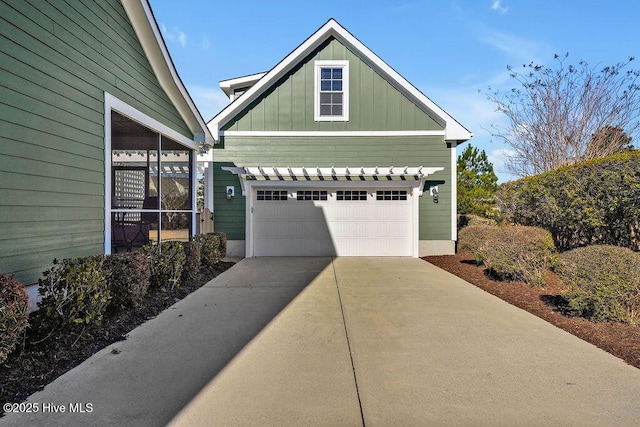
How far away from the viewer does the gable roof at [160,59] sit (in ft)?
20.8

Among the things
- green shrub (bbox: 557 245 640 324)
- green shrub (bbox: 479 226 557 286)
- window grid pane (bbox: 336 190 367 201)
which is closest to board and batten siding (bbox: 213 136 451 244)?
window grid pane (bbox: 336 190 367 201)

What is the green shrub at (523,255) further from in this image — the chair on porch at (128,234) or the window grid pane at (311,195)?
the chair on porch at (128,234)

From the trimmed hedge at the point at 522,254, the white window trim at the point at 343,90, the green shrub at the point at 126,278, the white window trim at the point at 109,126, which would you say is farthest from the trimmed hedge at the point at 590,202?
the white window trim at the point at 109,126

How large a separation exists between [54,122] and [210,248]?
168 inches

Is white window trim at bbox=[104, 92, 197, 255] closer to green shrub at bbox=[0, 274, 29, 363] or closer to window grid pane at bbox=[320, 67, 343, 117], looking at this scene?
green shrub at bbox=[0, 274, 29, 363]

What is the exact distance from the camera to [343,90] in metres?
11.3

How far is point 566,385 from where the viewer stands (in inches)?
122

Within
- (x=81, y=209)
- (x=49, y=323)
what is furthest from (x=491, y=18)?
(x=49, y=323)

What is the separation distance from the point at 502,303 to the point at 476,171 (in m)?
9.04

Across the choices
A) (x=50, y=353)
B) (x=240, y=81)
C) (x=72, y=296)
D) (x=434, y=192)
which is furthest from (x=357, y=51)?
(x=50, y=353)

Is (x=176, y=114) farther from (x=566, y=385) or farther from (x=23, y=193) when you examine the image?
(x=566, y=385)

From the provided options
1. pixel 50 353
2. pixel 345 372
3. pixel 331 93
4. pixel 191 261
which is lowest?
pixel 345 372

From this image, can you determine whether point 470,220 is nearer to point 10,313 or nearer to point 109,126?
point 109,126

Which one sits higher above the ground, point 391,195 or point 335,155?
point 335,155
